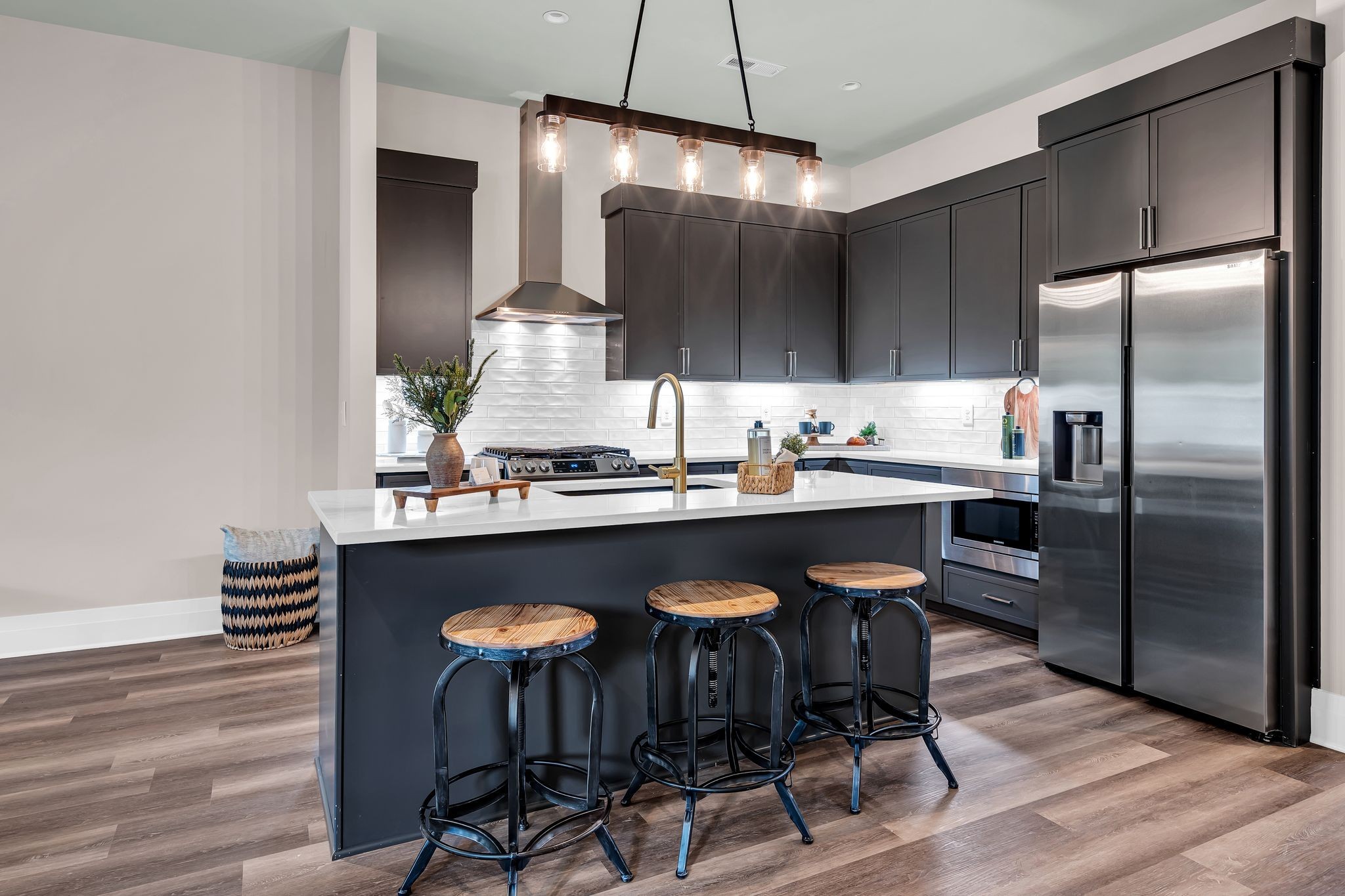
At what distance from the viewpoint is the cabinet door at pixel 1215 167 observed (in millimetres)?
2992

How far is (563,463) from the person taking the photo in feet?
14.4

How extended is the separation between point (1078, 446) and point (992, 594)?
1.08 meters

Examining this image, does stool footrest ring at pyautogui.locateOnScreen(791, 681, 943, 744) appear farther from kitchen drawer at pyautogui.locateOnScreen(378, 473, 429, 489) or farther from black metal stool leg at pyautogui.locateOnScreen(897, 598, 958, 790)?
kitchen drawer at pyautogui.locateOnScreen(378, 473, 429, 489)

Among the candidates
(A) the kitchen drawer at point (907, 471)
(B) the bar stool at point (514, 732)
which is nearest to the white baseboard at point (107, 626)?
(B) the bar stool at point (514, 732)

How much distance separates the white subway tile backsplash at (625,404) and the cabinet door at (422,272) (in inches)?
12.9

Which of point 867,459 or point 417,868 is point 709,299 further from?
point 417,868

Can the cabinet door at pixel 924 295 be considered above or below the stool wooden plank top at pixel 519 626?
above

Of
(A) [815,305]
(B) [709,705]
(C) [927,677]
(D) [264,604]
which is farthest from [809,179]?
(D) [264,604]

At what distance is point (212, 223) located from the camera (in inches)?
171

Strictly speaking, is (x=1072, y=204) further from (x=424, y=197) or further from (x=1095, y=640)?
(x=424, y=197)

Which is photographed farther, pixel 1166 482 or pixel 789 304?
pixel 789 304

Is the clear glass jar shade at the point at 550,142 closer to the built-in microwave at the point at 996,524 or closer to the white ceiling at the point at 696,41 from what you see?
the white ceiling at the point at 696,41

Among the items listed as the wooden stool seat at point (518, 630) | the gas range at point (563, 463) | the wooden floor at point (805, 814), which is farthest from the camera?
the gas range at point (563, 463)

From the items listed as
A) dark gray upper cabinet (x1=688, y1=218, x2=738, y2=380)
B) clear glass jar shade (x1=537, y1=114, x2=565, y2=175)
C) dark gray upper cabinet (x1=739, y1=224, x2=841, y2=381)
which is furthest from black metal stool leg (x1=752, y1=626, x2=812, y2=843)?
dark gray upper cabinet (x1=739, y1=224, x2=841, y2=381)
